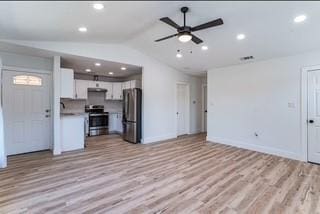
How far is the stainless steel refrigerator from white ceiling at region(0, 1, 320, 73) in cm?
187

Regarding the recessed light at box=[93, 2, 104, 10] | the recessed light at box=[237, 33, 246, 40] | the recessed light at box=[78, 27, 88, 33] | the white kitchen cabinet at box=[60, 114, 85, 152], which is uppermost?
the recessed light at box=[237, 33, 246, 40]

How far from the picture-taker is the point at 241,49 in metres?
4.54

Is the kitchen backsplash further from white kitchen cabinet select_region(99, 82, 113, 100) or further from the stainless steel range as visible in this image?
white kitchen cabinet select_region(99, 82, 113, 100)

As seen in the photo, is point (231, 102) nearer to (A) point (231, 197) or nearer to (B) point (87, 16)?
(A) point (231, 197)

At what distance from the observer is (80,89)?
671 centimetres

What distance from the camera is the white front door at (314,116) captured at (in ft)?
13.5

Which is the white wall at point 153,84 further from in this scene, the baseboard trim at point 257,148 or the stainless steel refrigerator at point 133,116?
the baseboard trim at point 257,148

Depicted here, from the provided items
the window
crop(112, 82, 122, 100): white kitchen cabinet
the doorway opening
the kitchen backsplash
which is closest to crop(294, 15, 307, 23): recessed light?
the doorway opening

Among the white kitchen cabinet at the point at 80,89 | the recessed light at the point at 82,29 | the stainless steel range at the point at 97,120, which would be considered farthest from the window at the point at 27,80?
the stainless steel range at the point at 97,120

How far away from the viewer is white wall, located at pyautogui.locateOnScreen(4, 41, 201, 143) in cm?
497

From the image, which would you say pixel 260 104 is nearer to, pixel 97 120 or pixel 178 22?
pixel 178 22

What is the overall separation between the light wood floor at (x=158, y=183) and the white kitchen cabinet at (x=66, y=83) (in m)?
1.64

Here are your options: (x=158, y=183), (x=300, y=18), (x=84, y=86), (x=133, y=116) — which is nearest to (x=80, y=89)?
(x=84, y=86)

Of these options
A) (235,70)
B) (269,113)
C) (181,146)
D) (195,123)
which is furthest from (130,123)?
(269,113)
